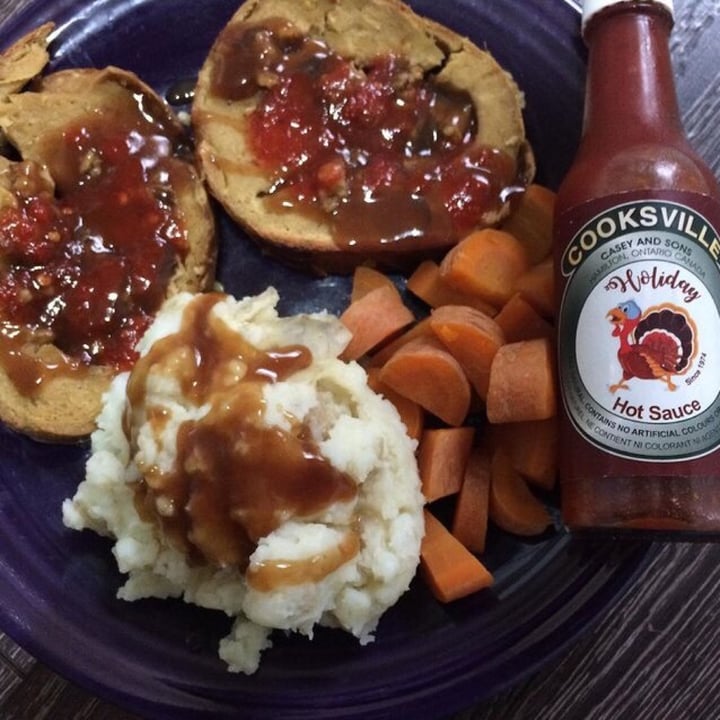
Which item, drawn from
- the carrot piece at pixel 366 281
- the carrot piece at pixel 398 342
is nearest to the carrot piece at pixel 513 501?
the carrot piece at pixel 398 342

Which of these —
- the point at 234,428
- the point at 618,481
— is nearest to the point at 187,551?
the point at 234,428

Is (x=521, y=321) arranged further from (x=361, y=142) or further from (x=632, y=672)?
(x=632, y=672)

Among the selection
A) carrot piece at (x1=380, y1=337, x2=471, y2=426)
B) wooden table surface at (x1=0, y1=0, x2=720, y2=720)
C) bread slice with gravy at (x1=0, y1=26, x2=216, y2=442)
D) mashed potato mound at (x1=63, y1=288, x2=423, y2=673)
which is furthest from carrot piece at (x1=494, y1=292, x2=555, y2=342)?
bread slice with gravy at (x1=0, y1=26, x2=216, y2=442)

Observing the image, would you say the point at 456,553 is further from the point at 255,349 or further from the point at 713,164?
the point at 713,164

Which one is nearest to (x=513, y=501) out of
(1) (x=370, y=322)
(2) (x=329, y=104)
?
(1) (x=370, y=322)

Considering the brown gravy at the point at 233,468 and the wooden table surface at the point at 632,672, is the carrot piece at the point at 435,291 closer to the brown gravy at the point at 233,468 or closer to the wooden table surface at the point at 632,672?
the brown gravy at the point at 233,468

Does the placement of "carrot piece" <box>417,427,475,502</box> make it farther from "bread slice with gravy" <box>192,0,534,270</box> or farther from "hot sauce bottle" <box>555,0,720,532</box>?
"bread slice with gravy" <box>192,0,534,270</box>
